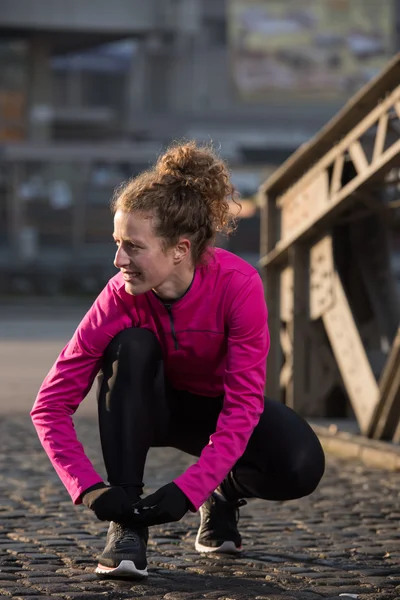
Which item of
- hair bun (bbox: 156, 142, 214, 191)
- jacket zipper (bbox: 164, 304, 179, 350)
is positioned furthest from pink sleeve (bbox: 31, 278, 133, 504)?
hair bun (bbox: 156, 142, 214, 191)

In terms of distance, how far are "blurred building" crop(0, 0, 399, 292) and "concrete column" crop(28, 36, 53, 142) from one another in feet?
0.15

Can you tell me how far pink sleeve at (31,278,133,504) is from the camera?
4535 millimetres

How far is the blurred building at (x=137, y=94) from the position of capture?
35.4 m

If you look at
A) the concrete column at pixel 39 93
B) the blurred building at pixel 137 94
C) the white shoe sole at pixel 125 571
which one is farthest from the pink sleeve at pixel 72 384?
the concrete column at pixel 39 93

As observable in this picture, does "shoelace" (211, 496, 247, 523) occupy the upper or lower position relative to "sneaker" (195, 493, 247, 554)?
upper

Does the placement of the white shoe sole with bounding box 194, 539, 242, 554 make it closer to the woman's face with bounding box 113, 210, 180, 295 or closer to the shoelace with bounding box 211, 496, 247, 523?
the shoelace with bounding box 211, 496, 247, 523

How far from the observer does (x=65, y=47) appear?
51.7 metres

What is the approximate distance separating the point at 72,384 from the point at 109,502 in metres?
0.45

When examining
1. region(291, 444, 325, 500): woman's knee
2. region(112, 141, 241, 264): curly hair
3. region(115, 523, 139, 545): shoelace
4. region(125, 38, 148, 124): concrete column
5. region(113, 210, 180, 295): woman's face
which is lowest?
region(125, 38, 148, 124): concrete column

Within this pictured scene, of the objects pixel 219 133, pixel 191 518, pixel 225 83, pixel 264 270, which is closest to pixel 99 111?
pixel 219 133

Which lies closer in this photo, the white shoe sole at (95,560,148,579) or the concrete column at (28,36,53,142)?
the white shoe sole at (95,560,148,579)

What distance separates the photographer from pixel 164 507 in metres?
4.30

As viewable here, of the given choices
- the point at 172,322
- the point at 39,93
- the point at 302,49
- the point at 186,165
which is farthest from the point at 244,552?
the point at 302,49

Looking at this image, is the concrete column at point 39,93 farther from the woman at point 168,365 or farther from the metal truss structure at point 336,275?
the woman at point 168,365
